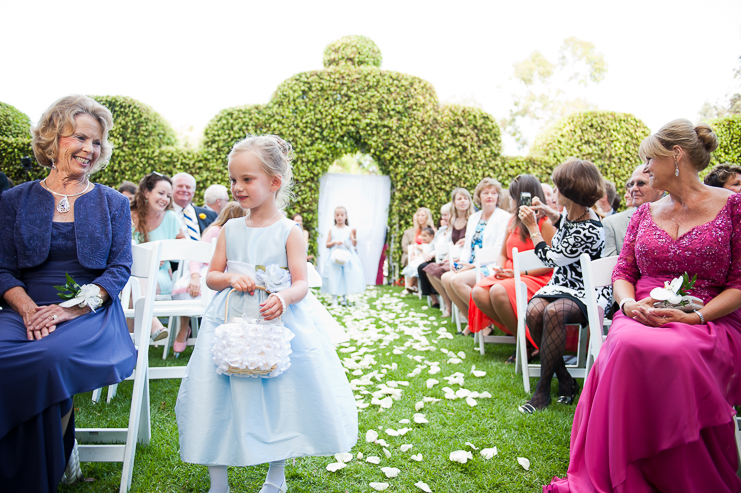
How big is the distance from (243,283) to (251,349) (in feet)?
1.01

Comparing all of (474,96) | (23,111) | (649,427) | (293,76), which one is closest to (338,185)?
(293,76)

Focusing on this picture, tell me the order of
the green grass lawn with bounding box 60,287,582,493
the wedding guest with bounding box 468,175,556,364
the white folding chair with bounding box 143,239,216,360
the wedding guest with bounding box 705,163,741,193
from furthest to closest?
the wedding guest with bounding box 468,175,556,364 → the wedding guest with bounding box 705,163,741,193 → the white folding chair with bounding box 143,239,216,360 → the green grass lawn with bounding box 60,287,582,493

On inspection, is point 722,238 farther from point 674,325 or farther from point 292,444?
point 292,444

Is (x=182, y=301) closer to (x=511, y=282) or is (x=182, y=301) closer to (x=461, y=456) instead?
(x=461, y=456)

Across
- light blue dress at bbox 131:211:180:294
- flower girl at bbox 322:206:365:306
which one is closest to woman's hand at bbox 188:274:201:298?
light blue dress at bbox 131:211:180:294

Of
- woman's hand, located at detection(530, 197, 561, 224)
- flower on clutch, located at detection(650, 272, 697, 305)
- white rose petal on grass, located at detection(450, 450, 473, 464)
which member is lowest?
white rose petal on grass, located at detection(450, 450, 473, 464)

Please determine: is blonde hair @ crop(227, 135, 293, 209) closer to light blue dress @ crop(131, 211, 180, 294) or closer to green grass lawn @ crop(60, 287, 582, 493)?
green grass lawn @ crop(60, 287, 582, 493)

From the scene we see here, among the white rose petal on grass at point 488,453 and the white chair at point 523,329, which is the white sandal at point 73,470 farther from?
the white chair at point 523,329

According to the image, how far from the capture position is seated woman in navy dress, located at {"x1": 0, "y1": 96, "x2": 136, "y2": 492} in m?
1.85

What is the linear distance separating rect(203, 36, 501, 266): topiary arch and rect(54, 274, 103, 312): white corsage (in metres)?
8.47

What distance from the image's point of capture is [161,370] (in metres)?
3.46

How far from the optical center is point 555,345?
3.32 m

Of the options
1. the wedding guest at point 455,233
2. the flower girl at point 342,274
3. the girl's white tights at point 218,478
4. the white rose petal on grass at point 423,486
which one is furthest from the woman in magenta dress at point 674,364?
the flower girl at point 342,274

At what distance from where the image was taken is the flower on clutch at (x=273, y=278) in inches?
81.0
